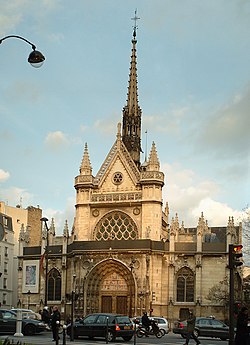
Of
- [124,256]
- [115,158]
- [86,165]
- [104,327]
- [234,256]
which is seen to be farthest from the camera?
[86,165]

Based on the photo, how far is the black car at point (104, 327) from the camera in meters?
32.6

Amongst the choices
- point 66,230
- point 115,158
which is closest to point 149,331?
point 66,230

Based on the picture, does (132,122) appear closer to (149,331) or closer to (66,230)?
(66,230)

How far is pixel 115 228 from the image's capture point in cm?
6444

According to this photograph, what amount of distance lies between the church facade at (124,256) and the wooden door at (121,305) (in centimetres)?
10

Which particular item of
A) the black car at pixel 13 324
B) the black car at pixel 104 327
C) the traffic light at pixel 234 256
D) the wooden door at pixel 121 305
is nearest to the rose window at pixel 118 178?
the wooden door at pixel 121 305

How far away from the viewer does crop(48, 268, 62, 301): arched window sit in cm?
6462

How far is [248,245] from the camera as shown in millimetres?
49750

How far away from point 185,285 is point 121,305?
650 centimetres

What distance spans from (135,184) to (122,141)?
5.75 m

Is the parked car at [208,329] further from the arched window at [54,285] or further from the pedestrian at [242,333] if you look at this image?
the arched window at [54,285]

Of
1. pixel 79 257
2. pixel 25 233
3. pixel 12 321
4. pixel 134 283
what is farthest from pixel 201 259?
pixel 12 321

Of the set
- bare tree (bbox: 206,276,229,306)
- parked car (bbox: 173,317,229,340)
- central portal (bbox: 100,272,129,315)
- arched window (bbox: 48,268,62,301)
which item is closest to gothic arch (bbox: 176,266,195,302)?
bare tree (bbox: 206,276,229,306)

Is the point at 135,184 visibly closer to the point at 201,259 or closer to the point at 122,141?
the point at 122,141
